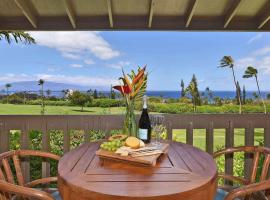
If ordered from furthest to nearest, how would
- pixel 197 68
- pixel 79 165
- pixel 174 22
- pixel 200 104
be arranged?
pixel 197 68 < pixel 200 104 < pixel 174 22 < pixel 79 165

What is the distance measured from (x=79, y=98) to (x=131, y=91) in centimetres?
834

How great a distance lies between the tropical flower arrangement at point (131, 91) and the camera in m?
2.05

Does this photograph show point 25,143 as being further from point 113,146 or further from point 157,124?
point 157,124

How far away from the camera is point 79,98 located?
1020 cm

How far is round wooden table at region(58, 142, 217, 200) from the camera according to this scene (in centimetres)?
130

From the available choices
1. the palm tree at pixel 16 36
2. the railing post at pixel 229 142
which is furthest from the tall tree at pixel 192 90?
the railing post at pixel 229 142

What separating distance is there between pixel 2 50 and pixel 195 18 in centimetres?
2028

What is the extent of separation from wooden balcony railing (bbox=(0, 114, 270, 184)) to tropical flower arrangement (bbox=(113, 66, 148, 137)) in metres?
0.80

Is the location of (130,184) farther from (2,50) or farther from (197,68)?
(197,68)

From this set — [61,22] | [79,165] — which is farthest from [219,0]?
[79,165]

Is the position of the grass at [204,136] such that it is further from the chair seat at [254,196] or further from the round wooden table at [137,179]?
the round wooden table at [137,179]

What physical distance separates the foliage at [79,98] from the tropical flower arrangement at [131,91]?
761 centimetres

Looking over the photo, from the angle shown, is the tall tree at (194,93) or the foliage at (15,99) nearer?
the foliage at (15,99)

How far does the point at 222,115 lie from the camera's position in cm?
294
